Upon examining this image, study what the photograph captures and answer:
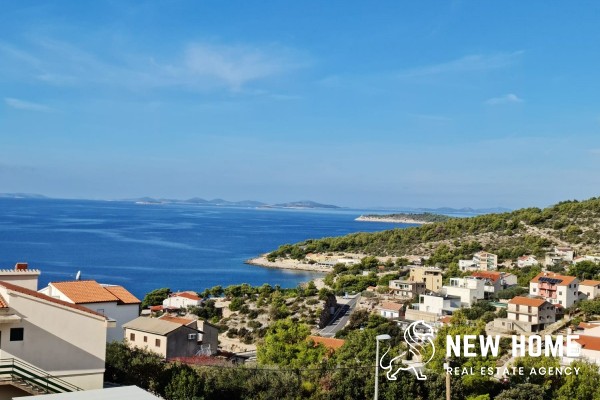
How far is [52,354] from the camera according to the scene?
1205cm

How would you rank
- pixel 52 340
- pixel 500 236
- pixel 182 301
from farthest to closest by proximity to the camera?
pixel 500 236 < pixel 182 301 < pixel 52 340

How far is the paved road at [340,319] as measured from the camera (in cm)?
3642

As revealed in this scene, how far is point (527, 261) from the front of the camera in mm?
58031

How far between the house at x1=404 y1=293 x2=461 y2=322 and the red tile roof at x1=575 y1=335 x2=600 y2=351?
14652mm

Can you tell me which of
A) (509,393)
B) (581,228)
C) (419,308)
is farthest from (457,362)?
(581,228)

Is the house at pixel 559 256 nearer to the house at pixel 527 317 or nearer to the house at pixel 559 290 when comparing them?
the house at pixel 559 290

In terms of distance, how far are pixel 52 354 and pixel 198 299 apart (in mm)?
35105

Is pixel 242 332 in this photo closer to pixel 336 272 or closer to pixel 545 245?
pixel 336 272

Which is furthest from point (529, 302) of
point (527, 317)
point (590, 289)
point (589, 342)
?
point (589, 342)

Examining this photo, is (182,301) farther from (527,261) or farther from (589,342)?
(527,261)

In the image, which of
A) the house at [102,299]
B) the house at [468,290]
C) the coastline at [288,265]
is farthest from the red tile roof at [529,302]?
the coastline at [288,265]

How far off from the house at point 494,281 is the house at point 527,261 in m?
7.46

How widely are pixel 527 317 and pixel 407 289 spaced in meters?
15.4

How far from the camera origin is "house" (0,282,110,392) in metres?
11.5
